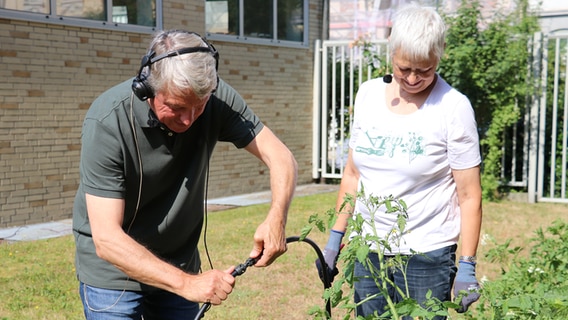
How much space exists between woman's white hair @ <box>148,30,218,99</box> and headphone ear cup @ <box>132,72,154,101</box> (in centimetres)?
2

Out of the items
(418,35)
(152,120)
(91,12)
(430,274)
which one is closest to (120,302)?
(152,120)

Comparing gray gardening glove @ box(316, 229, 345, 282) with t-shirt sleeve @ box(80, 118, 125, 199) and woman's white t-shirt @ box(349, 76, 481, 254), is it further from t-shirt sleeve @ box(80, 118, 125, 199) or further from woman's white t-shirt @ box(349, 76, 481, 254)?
t-shirt sleeve @ box(80, 118, 125, 199)

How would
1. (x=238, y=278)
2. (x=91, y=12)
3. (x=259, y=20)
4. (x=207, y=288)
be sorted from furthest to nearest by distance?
(x=259, y=20), (x=91, y=12), (x=238, y=278), (x=207, y=288)

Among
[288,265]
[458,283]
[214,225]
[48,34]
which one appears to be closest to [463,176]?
[458,283]

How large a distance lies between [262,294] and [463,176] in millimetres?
3264

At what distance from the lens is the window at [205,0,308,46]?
10828 millimetres

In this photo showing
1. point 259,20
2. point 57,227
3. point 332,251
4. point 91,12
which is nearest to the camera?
point 332,251

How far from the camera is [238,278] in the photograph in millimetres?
6320

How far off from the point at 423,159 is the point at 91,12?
275 inches

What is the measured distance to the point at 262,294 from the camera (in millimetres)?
5793

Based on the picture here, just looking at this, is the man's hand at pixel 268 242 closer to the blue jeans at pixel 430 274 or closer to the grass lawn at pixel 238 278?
the blue jeans at pixel 430 274

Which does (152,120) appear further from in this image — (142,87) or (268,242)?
(268,242)

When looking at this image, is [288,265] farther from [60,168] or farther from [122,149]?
[122,149]

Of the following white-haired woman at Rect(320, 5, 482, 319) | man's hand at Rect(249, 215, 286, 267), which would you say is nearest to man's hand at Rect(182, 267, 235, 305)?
man's hand at Rect(249, 215, 286, 267)
